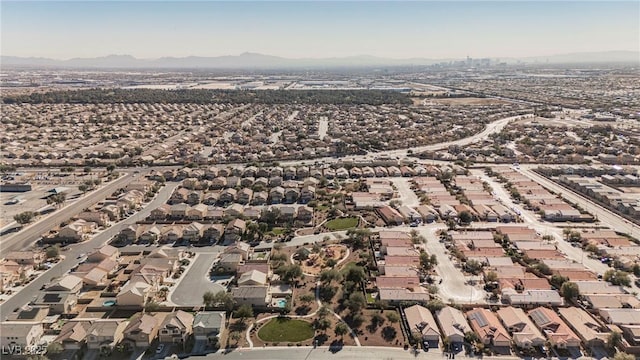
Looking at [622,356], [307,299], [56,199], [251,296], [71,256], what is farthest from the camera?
[56,199]

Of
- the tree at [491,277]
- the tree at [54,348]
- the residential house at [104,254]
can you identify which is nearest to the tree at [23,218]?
the residential house at [104,254]

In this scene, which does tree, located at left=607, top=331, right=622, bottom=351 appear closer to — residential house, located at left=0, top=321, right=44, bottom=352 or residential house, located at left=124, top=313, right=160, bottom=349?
residential house, located at left=124, top=313, right=160, bottom=349

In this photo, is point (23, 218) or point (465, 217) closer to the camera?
point (23, 218)

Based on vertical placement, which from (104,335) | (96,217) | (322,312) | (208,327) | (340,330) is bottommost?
(340,330)

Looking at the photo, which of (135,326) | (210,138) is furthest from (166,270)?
(210,138)

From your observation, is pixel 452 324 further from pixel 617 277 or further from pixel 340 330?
pixel 617 277

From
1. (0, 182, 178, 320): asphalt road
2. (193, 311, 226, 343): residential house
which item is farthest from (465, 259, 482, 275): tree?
(0, 182, 178, 320): asphalt road

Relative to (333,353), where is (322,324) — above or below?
above

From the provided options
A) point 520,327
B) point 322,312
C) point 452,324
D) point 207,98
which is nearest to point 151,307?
point 322,312
